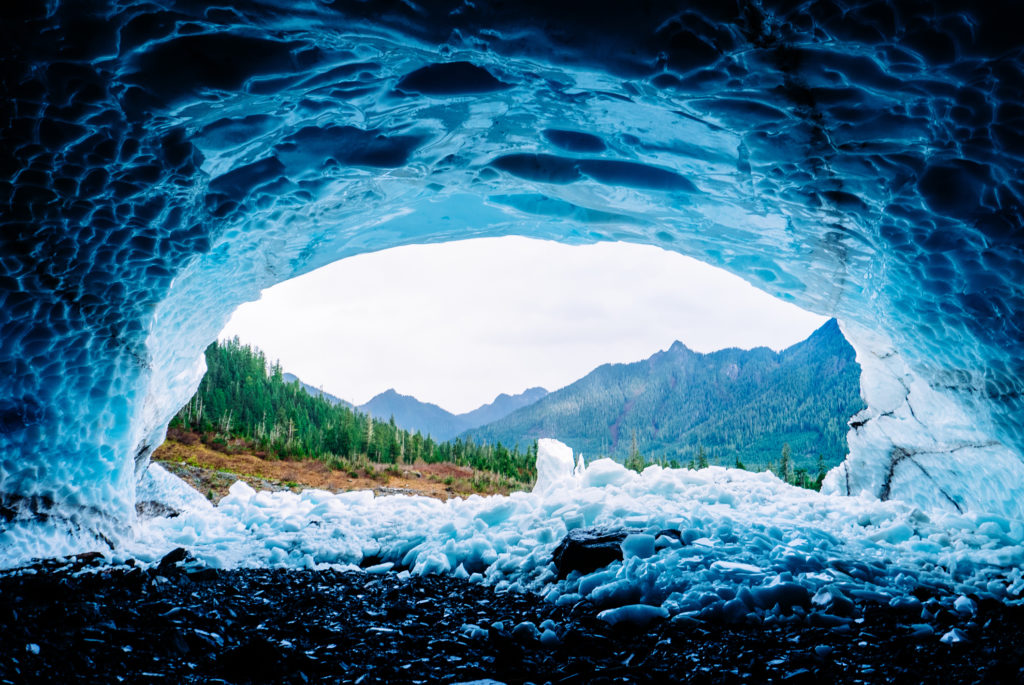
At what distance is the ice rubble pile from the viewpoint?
13.6 ft

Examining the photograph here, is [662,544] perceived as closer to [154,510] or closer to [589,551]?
[589,551]

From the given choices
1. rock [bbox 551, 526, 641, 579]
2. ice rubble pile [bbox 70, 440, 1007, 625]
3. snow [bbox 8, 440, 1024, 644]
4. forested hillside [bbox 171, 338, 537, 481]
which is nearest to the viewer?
snow [bbox 8, 440, 1024, 644]

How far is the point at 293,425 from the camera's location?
2183 centimetres

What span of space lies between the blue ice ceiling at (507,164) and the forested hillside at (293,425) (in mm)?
13949

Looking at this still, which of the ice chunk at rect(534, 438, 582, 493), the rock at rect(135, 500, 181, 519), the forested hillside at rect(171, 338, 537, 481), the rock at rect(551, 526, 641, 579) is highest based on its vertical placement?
the rock at rect(551, 526, 641, 579)

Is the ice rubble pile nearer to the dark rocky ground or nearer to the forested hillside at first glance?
the dark rocky ground

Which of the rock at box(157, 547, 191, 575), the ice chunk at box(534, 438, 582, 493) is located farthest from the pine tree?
the rock at box(157, 547, 191, 575)

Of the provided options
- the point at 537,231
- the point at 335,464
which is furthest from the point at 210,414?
the point at 537,231

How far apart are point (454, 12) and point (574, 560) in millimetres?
4726

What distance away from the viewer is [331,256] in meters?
8.66

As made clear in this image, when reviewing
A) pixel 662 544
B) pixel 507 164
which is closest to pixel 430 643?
pixel 662 544

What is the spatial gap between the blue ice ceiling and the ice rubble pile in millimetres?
1228

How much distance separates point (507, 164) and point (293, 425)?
1869 centimetres

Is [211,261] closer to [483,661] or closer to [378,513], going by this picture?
[378,513]
